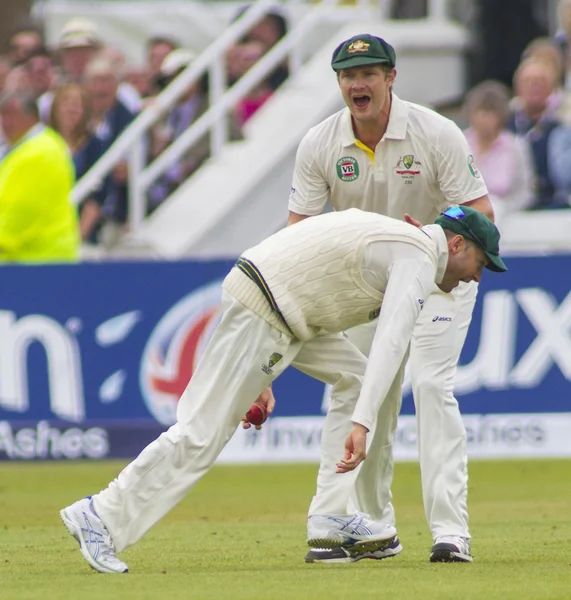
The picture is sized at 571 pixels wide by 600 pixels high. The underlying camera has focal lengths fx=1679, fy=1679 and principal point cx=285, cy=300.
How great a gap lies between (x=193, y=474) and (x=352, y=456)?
0.68 meters

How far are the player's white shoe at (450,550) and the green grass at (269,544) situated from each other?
0.27ft

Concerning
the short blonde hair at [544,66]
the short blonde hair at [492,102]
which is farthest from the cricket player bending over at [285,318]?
the short blonde hair at [544,66]

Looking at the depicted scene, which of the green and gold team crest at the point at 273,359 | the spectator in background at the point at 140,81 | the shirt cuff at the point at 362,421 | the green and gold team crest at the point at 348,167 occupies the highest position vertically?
the spectator in background at the point at 140,81

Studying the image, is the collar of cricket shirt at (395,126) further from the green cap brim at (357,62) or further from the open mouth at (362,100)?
the green cap brim at (357,62)

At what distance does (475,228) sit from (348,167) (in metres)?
0.96

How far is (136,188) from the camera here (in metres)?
14.4

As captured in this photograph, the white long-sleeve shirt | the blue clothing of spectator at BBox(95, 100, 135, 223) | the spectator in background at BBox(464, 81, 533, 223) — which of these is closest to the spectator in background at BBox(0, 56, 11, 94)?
the blue clothing of spectator at BBox(95, 100, 135, 223)

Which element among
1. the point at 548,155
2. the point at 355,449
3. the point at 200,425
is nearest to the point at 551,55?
the point at 548,155

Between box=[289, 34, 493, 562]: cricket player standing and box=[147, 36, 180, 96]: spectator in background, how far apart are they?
827 centimetres

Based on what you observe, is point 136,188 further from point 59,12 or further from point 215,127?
point 59,12

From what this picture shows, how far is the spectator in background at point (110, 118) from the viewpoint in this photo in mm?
14734

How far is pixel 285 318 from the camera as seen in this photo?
6.61 metres

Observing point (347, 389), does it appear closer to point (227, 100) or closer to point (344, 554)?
point (344, 554)

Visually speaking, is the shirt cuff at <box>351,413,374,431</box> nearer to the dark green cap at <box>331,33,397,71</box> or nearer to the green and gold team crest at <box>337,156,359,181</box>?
the green and gold team crest at <box>337,156,359,181</box>
